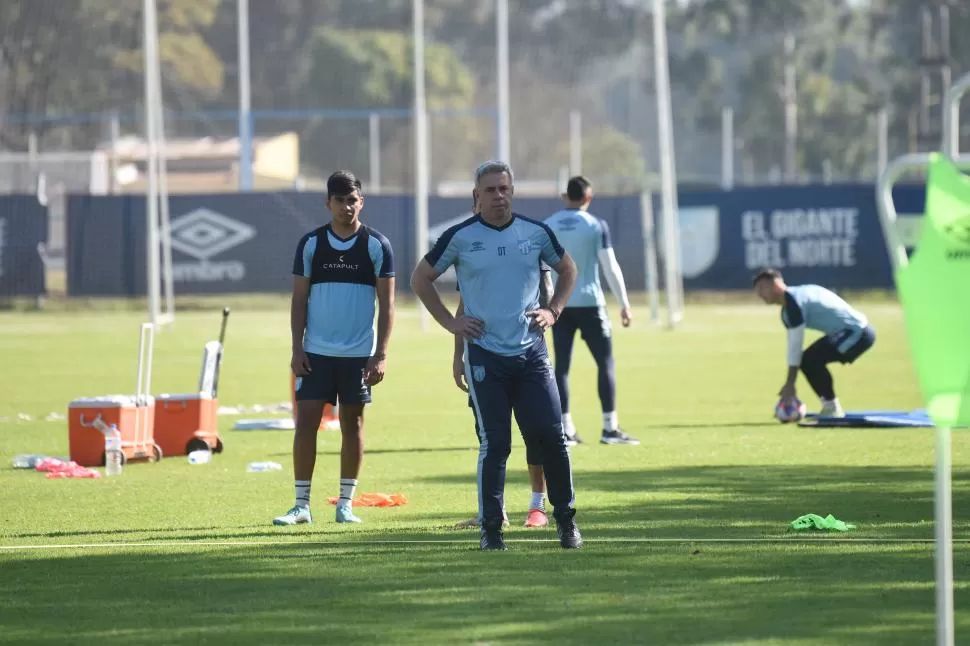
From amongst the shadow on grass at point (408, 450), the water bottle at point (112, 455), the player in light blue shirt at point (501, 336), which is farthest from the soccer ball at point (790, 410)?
the player in light blue shirt at point (501, 336)

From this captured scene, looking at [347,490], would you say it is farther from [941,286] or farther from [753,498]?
[941,286]

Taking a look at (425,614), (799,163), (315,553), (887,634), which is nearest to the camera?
(887,634)

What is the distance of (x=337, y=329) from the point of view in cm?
1098

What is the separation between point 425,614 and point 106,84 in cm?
7036

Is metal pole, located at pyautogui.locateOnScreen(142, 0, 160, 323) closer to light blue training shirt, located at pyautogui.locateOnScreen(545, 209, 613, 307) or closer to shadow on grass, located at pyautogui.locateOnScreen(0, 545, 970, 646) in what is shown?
light blue training shirt, located at pyautogui.locateOnScreen(545, 209, 613, 307)

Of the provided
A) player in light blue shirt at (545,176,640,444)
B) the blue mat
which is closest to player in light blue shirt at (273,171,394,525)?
player in light blue shirt at (545,176,640,444)

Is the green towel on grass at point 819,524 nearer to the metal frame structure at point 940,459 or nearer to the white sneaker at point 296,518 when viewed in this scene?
the white sneaker at point 296,518

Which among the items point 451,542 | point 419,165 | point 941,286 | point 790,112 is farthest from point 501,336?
point 790,112

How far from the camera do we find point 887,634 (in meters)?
7.36

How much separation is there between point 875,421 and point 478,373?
26.1ft

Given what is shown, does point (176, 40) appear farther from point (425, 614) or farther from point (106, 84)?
point (425, 614)

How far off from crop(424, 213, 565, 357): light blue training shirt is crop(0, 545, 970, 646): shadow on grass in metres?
1.10

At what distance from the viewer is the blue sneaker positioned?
36.0ft

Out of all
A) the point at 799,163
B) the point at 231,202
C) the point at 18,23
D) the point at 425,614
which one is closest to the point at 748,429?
the point at 425,614
